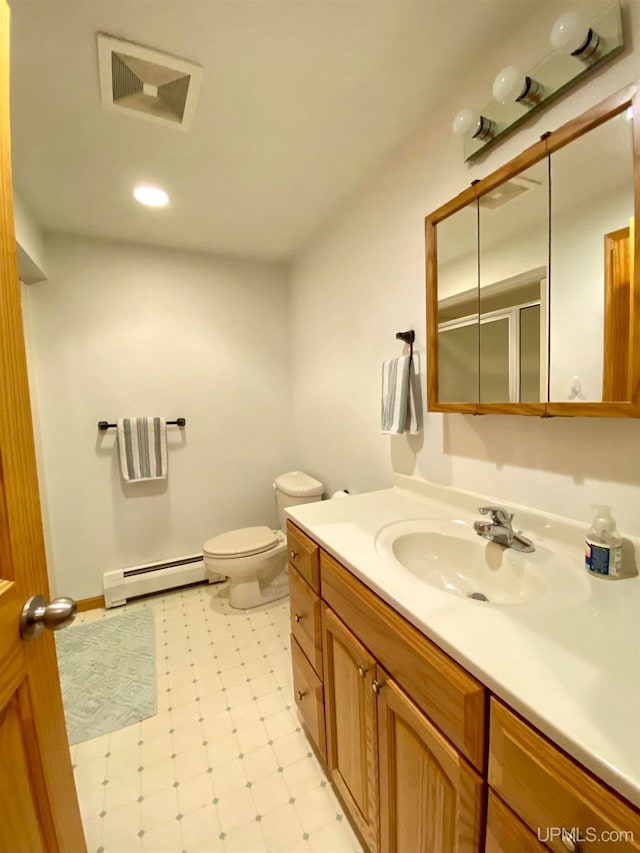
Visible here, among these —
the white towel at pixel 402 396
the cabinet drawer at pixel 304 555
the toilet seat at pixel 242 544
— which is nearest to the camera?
the cabinet drawer at pixel 304 555

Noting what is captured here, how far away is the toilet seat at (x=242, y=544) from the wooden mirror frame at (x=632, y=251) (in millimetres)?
1354

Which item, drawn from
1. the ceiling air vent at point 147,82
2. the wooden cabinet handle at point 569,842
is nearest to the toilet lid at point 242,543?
the wooden cabinet handle at point 569,842

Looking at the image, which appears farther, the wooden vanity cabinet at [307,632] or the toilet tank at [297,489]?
the toilet tank at [297,489]

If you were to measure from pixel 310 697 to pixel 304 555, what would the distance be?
50cm

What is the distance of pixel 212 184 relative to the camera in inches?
62.5

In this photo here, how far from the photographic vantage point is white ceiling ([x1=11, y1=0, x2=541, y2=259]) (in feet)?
2.95

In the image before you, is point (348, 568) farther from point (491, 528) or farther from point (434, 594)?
point (491, 528)

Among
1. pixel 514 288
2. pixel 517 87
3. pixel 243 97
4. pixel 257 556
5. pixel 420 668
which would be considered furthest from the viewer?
pixel 257 556

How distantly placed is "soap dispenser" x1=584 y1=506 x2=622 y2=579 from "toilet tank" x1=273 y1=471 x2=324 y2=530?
1.45 meters

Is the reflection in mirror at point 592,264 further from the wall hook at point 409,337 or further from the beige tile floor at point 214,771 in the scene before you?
the beige tile floor at point 214,771

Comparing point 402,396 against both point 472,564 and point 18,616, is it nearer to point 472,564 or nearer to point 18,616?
point 472,564

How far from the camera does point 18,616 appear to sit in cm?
52

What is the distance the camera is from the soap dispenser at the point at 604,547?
76 cm

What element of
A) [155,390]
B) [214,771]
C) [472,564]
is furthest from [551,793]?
[155,390]
